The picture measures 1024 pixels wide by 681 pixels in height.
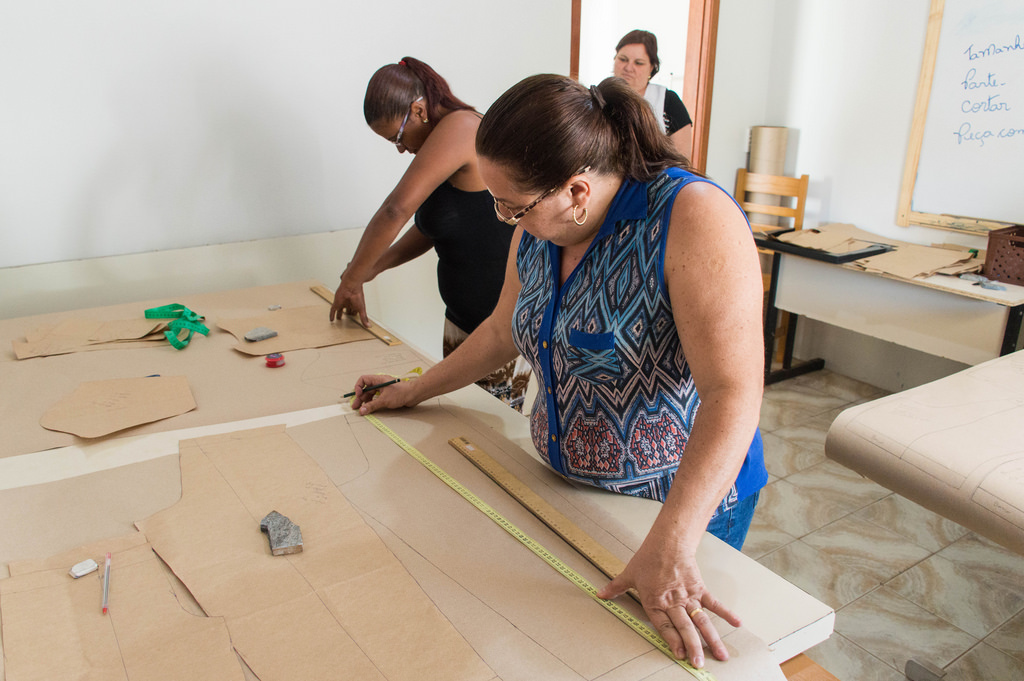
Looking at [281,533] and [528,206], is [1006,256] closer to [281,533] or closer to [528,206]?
[528,206]

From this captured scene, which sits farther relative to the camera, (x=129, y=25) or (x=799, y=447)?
(x=799, y=447)

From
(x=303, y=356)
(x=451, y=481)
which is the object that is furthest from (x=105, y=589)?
(x=303, y=356)

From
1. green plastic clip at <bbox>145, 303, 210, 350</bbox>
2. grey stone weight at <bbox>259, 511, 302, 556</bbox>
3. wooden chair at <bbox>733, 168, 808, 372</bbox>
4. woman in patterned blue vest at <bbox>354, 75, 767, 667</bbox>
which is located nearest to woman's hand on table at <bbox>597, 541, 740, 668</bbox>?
woman in patterned blue vest at <bbox>354, 75, 767, 667</bbox>

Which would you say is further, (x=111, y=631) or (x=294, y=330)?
(x=294, y=330)

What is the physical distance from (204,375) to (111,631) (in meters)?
0.87

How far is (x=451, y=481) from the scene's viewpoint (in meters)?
1.11

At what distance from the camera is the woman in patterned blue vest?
85 centimetres

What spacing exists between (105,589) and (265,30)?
200 centimetres

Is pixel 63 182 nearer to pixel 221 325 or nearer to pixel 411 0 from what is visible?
pixel 221 325

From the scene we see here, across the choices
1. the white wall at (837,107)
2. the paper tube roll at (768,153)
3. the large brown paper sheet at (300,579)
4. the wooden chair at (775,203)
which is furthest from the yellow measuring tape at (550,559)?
the paper tube roll at (768,153)

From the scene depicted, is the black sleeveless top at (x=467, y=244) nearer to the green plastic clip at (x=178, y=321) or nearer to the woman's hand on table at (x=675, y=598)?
the green plastic clip at (x=178, y=321)

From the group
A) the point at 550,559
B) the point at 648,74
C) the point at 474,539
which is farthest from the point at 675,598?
the point at 648,74

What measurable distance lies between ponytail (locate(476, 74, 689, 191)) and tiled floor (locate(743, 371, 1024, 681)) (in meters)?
1.51

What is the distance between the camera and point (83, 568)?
915mm
